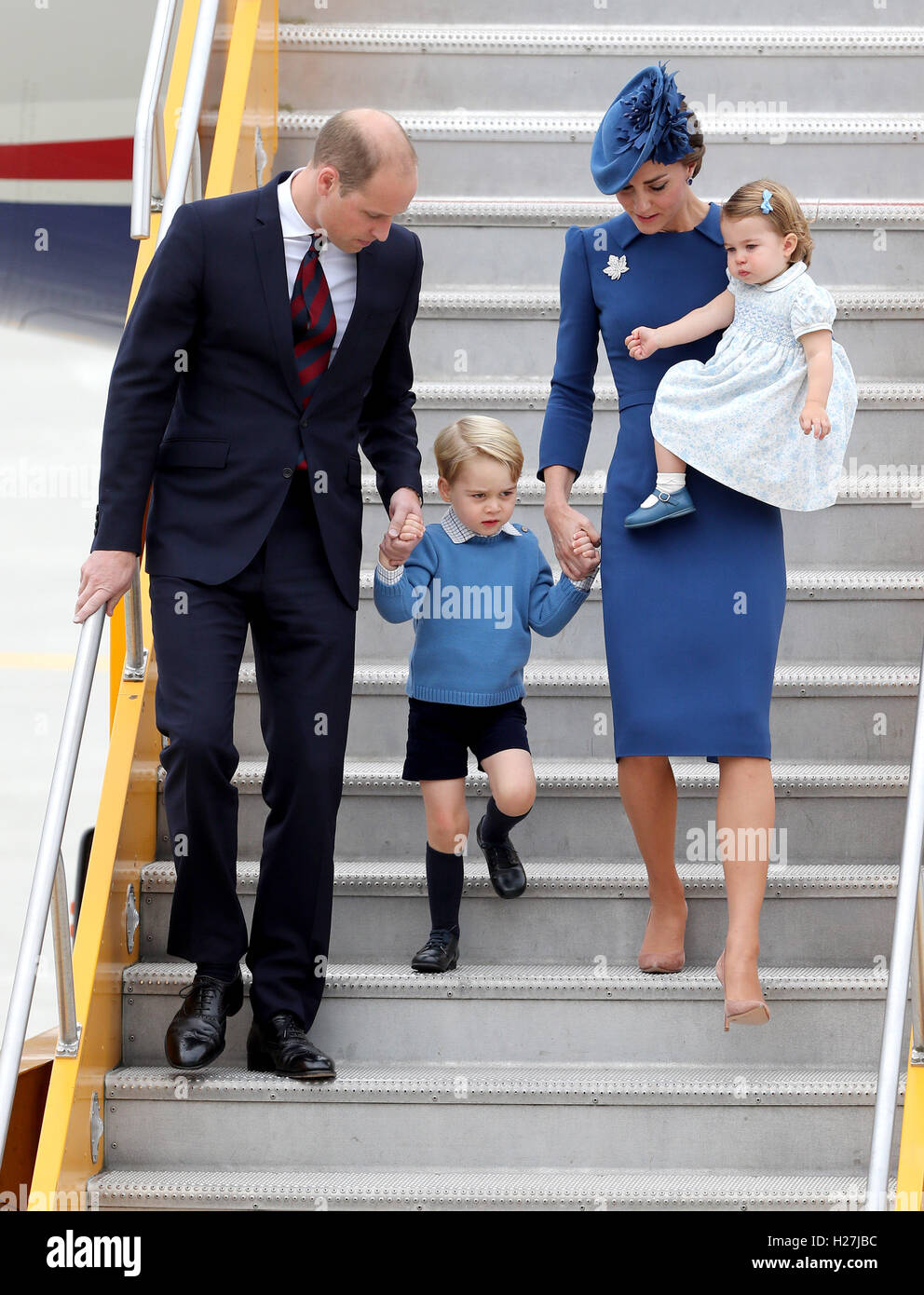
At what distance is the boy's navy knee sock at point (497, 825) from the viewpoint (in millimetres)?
2869

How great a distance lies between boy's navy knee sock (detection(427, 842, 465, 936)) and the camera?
2775 mm

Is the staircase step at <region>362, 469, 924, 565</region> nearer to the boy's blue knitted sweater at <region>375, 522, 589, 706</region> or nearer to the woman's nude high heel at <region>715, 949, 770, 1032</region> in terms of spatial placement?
the boy's blue knitted sweater at <region>375, 522, 589, 706</region>

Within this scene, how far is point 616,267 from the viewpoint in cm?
268

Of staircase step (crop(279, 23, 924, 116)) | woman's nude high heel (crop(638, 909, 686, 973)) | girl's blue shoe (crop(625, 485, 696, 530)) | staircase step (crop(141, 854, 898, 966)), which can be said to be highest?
staircase step (crop(279, 23, 924, 116))

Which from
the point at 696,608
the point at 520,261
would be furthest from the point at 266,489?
the point at 520,261

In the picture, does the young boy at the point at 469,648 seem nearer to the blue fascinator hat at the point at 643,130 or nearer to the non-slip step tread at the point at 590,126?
the blue fascinator hat at the point at 643,130

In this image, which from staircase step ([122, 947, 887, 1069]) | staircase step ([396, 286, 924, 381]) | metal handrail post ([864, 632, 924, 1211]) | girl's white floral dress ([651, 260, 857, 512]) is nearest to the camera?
metal handrail post ([864, 632, 924, 1211])

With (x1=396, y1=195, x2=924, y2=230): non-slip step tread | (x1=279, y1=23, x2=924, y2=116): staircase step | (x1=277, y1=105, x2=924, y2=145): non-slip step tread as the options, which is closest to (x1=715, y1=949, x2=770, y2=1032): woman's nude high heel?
(x1=396, y1=195, x2=924, y2=230): non-slip step tread

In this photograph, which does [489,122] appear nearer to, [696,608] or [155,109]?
[155,109]

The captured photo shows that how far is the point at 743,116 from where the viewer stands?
4.18m

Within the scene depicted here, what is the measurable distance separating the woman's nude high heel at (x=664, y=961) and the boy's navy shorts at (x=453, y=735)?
461 millimetres

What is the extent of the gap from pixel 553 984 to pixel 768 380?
115 cm

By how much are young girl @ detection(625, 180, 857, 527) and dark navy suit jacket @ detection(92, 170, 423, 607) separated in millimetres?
576
